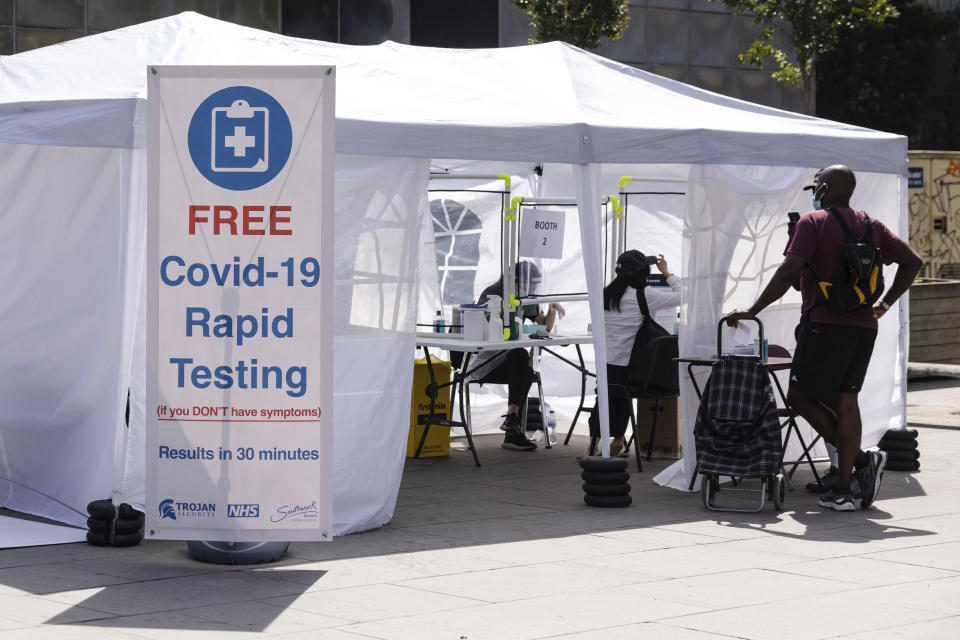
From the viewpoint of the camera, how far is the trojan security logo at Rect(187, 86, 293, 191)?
643 cm

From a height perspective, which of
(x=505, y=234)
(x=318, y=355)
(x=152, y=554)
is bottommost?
(x=152, y=554)

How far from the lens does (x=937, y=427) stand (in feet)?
42.1

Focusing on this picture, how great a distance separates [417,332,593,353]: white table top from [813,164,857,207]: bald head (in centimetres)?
259

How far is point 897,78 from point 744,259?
30645 millimetres

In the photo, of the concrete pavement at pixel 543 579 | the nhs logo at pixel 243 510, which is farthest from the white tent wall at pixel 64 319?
the nhs logo at pixel 243 510

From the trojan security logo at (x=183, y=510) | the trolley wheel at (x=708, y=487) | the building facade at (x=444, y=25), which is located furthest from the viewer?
the building facade at (x=444, y=25)

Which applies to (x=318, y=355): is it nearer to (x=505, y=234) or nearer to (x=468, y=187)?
(x=505, y=234)

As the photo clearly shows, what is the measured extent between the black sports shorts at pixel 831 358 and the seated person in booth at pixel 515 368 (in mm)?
2932

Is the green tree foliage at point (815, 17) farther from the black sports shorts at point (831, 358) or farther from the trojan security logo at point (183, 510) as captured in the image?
the trojan security logo at point (183, 510)

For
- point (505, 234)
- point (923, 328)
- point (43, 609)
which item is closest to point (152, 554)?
point (43, 609)

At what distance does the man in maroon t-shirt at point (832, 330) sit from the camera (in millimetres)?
8211

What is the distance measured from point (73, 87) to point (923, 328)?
1184 cm

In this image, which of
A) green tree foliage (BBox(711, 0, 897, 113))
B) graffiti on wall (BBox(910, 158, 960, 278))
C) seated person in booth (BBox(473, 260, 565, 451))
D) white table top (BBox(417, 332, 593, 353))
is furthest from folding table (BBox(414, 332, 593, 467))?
graffiti on wall (BBox(910, 158, 960, 278))

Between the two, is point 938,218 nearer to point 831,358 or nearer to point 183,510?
point 831,358
